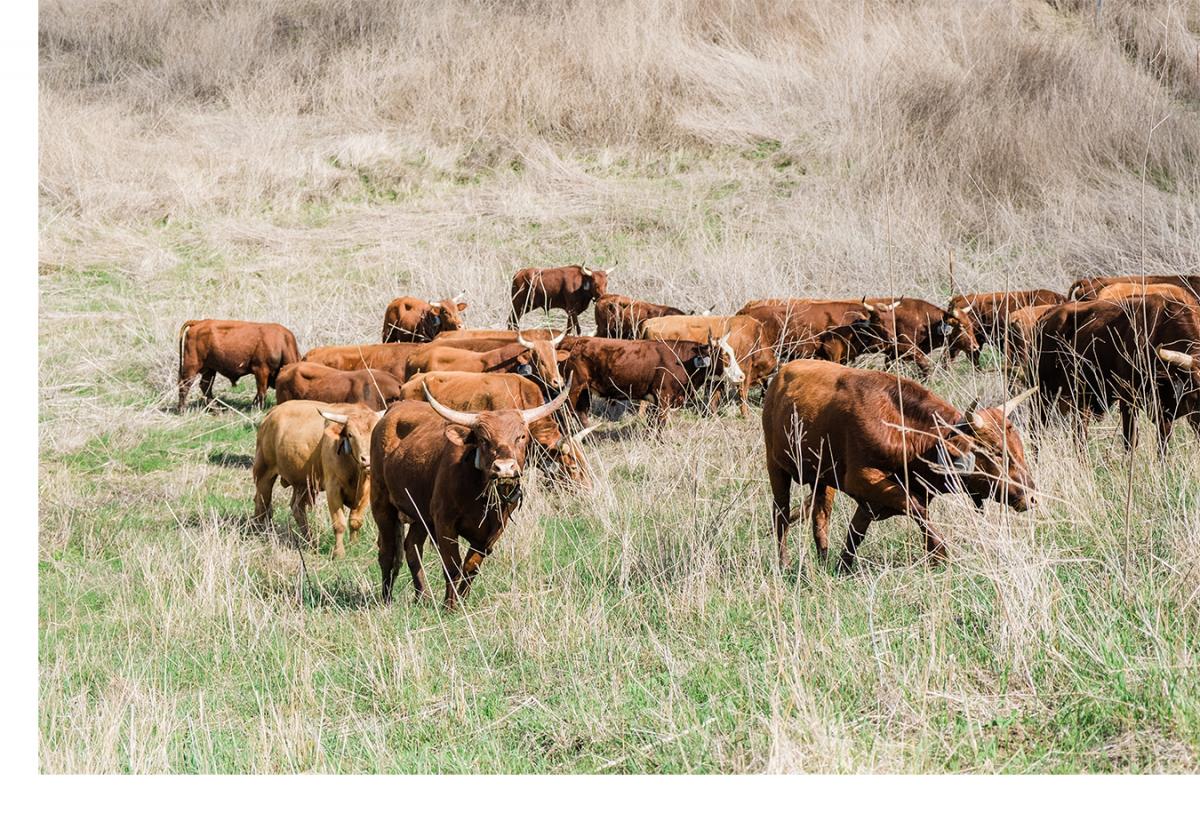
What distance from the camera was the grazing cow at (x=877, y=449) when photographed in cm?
580

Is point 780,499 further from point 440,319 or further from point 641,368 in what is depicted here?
point 440,319

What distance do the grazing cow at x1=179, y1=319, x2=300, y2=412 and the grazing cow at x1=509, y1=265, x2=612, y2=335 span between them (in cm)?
344

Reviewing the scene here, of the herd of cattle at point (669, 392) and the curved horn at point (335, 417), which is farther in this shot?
the curved horn at point (335, 417)

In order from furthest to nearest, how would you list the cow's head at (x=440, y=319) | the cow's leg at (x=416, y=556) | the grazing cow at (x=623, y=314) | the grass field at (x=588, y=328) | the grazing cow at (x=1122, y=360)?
the cow's head at (x=440, y=319) → the grazing cow at (x=623, y=314) → the grazing cow at (x=1122, y=360) → the cow's leg at (x=416, y=556) → the grass field at (x=588, y=328)

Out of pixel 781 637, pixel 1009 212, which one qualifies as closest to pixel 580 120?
pixel 1009 212

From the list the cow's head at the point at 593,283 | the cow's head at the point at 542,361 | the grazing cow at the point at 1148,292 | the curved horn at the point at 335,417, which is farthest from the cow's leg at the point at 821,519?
the cow's head at the point at 593,283

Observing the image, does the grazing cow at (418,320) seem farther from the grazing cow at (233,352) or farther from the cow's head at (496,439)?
the cow's head at (496,439)

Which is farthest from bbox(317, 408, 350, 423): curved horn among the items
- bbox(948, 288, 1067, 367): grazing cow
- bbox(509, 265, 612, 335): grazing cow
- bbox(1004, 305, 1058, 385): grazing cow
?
bbox(509, 265, 612, 335): grazing cow

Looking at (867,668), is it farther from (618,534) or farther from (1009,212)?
(1009,212)

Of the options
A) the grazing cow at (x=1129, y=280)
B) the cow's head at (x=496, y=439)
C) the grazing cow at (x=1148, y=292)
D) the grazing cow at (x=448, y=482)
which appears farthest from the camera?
the grazing cow at (x=1129, y=280)

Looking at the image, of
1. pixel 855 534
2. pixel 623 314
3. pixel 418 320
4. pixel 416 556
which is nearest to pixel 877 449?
pixel 855 534

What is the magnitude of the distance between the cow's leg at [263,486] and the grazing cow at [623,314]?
576 centimetres

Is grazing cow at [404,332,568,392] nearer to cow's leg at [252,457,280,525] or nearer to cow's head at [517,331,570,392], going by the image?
cow's head at [517,331,570,392]

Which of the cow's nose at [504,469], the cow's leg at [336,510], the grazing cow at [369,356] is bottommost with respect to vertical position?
the grazing cow at [369,356]
